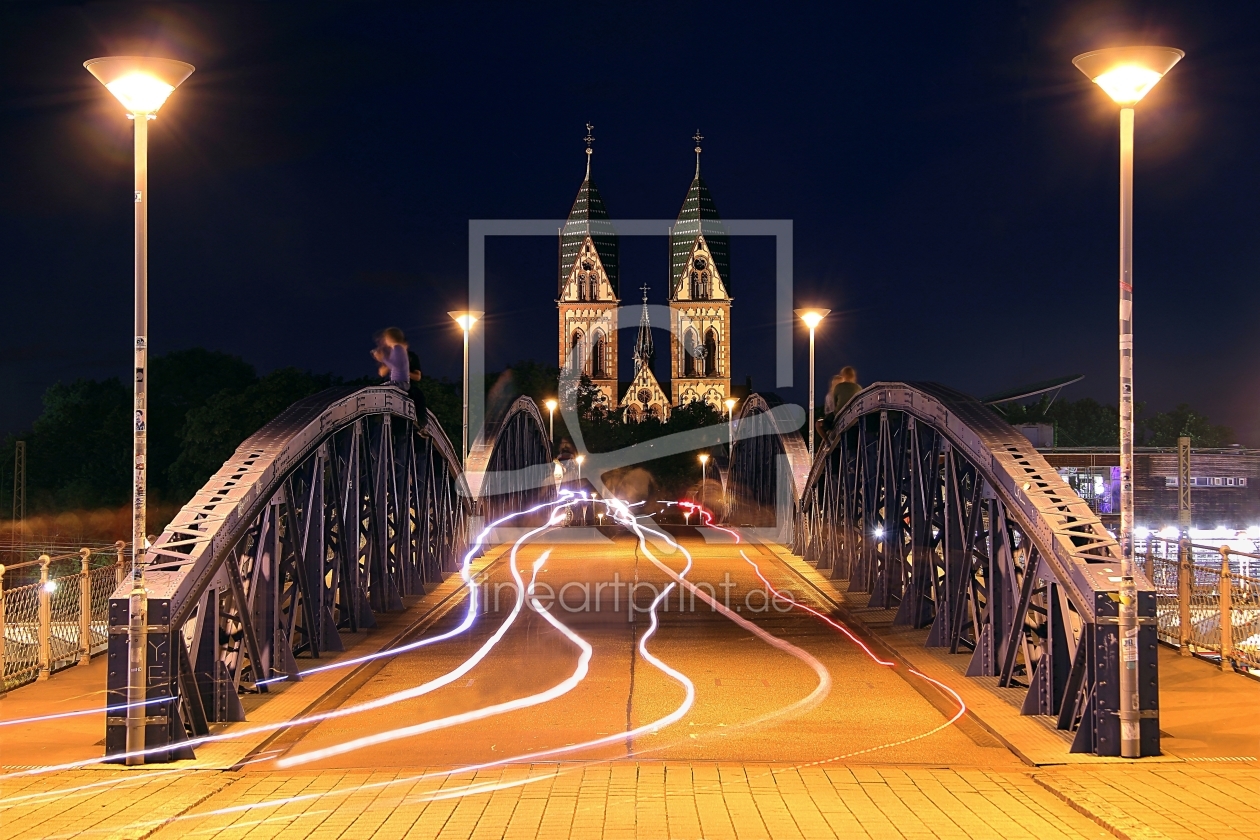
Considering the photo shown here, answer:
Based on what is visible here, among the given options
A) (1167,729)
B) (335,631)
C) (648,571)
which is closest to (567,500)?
(648,571)

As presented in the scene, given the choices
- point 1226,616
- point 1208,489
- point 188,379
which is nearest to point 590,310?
point 188,379

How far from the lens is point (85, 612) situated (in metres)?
12.9

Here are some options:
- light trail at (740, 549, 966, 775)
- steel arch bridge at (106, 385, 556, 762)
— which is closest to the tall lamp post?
light trail at (740, 549, 966, 775)

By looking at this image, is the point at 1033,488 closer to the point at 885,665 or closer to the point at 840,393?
the point at 885,665

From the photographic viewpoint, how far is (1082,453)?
236 feet

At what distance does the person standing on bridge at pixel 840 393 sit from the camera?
2061cm

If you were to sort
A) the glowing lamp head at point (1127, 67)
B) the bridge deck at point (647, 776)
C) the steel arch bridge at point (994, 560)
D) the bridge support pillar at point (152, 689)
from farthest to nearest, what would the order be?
the steel arch bridge at point (994, 560), the glowing lamp head at point (1127, 67), the bridge support pillar at point (152, 689), the bridge deck at point (647, 776)

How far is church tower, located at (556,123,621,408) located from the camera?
145875 mm

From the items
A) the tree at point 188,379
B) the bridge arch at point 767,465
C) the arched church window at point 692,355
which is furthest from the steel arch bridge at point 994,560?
the arched church window at point 692,355

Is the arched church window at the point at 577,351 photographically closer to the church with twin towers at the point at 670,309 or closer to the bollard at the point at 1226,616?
the church with twin towers at the point at 670,309

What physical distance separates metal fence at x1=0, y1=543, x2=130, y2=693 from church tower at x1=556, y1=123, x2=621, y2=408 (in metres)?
131

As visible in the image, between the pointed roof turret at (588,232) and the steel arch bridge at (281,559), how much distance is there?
126m

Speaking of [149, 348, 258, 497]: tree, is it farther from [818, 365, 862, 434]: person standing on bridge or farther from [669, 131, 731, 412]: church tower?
[818, 365, 862, 434]: person standing on bridge

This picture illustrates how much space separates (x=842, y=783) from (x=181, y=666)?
4.50 metres
